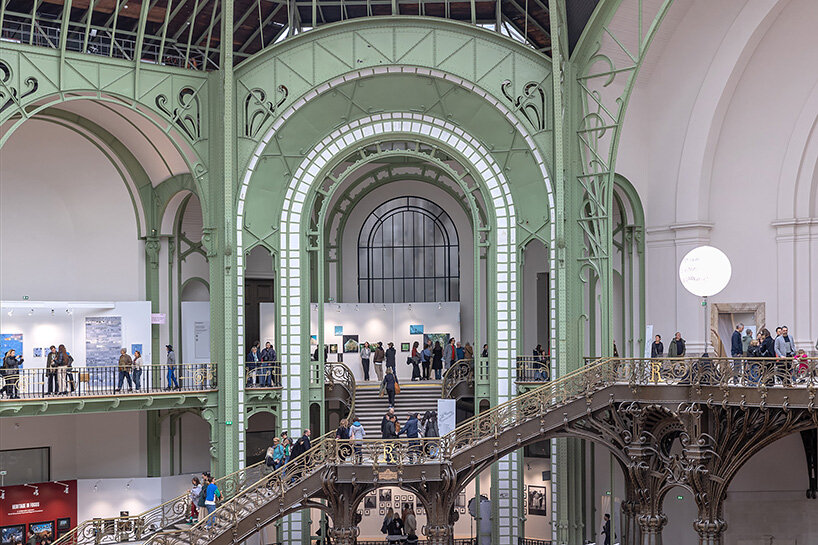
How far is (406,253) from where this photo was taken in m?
36.7

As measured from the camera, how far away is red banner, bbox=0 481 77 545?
28.1m

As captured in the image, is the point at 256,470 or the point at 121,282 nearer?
the point at 256,470

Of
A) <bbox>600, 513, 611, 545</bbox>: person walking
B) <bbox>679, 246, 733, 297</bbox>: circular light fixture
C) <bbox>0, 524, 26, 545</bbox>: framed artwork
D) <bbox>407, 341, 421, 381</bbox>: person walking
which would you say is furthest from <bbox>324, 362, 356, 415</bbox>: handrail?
<bbox>679, 246, 733, 297</bbox>: circular light fixture

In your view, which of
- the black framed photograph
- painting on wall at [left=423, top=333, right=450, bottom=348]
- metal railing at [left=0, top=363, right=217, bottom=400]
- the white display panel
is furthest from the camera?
painting on wall at [left=423, top=333, right=450, bottom=348]

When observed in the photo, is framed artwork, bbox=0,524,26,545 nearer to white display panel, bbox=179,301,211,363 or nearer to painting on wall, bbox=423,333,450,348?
white display panel, bbox=179,301,211,363

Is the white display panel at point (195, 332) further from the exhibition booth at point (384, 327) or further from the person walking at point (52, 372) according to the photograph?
the person walking at point (52, 372)

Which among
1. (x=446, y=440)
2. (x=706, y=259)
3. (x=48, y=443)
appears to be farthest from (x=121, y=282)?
(x=706, y=259)

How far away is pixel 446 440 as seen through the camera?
2352 centimetres

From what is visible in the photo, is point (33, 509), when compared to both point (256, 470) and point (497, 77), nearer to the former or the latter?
point (256, 470)

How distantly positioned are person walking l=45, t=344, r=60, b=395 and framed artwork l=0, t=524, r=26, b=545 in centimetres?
533

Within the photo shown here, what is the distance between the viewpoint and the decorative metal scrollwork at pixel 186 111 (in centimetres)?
2681

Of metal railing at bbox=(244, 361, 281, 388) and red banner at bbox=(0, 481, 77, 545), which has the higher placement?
metal railing at bbox=(244, 361, 281, 388)

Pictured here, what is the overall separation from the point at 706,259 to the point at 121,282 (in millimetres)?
18144

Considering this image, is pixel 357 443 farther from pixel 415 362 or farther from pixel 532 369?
pixel 415 362
